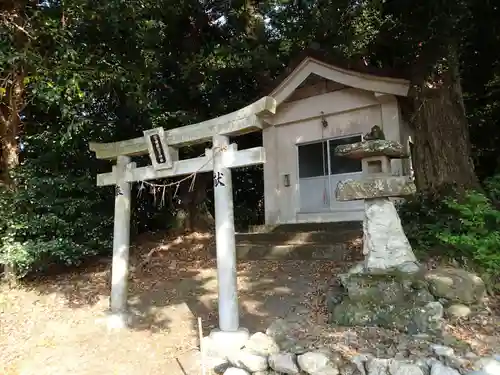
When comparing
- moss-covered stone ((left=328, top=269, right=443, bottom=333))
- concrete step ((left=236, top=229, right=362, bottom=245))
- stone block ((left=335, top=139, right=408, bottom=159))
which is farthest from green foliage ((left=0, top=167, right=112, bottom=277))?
stone block ((left=335, top=139, right=408, bottom=159))

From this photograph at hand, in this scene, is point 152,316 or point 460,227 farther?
point 152,316

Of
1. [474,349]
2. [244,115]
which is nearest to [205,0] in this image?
[244,115]

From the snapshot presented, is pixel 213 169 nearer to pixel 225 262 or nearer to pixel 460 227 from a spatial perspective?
pixel 225 262

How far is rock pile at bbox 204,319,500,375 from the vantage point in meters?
4.11

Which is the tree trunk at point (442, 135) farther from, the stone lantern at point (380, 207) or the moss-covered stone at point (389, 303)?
the moss-covered stone at point (389, 303)

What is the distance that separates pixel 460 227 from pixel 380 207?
6.10 ft

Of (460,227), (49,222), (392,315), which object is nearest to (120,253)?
(49,222)

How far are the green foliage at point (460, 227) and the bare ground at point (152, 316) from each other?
120 centimetres

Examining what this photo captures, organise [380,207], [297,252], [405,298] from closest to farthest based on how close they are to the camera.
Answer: [405,298], [380,207], [297,252]

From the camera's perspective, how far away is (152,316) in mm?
6941

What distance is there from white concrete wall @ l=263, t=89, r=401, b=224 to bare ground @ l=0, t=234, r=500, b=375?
2590mm

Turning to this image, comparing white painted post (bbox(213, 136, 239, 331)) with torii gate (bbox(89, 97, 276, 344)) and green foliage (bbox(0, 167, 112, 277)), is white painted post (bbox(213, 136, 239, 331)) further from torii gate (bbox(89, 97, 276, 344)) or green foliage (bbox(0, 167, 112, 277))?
green foliage (bbox(0, 167, 112, 277))

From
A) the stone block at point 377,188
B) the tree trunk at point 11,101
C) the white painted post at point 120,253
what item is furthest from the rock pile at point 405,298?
the tree trunk at point 11,101

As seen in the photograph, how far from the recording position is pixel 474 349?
4660 mm
